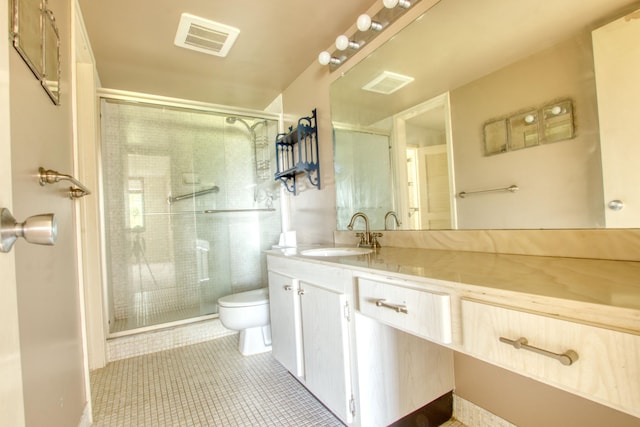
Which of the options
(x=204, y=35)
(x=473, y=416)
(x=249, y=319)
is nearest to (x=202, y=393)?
(x=249, y=319)

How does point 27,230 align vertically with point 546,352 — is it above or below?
above

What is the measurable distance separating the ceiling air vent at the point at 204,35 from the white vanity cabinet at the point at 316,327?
1456 millimetres

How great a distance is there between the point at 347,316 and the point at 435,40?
4.33ft

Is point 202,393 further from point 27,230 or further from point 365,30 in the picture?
point 365,30

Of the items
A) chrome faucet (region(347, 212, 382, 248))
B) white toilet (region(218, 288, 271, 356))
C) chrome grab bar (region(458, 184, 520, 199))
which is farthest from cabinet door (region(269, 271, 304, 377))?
chrome grab bar (region(458, 184, 520, 199))

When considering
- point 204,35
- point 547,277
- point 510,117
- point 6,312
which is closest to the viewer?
point 6,312

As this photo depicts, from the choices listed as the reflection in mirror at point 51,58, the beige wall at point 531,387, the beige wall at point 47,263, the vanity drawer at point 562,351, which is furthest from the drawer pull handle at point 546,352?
the reflection in mirror at point 51,58

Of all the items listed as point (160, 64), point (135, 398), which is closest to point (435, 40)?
point (160, 64)

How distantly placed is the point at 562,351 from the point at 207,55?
2.37 meters

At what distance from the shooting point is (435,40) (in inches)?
52.4

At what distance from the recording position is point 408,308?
798 millimetres

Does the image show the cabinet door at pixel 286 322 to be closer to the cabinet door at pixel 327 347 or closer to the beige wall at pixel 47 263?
the cabinet door at pixel 327 347

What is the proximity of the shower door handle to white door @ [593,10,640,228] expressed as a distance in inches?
54.1

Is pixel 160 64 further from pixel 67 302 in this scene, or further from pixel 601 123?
pixel 601 123
